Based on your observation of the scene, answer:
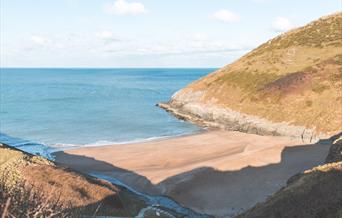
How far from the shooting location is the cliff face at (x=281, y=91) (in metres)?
56.4

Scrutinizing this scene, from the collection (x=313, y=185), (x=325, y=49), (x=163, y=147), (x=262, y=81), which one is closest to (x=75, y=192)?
(x=313, y=185)

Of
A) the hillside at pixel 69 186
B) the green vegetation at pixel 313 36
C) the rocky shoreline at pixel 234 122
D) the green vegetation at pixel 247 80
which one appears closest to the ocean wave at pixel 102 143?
the rocky shoreline at pixel 234 122

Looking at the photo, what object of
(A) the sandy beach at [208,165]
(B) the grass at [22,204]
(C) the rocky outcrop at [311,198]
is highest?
(B) the grass at [22,204]

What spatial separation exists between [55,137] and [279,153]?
32611 millimetres

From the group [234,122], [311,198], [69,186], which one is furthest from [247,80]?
[311,198]

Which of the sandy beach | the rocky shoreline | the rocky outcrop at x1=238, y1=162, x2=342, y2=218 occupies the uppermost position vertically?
the rocky outcrop at x1=238, y1=162, x2=342, y2=218

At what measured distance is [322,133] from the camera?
50844 mm

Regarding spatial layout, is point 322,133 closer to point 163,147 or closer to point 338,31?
point 163,147

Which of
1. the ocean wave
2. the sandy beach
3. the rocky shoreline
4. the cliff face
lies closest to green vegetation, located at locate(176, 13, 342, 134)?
the cliff face

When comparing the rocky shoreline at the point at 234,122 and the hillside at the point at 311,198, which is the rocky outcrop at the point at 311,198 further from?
the rocky shoreline at the point at 234,122

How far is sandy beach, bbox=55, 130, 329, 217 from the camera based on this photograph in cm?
3259

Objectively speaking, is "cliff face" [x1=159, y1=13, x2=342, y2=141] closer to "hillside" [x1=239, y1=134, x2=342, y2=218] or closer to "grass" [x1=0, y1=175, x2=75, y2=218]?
"hillside" [x1=239, y1=134, x2=342, y2=218]

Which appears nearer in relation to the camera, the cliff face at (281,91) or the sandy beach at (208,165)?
the sandy beach at (208,165)

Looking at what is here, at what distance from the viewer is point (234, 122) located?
63.1 metres
